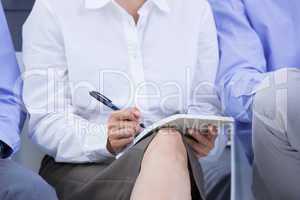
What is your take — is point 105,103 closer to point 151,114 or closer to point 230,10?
point 151,114

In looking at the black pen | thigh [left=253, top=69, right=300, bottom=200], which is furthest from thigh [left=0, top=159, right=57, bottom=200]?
thigh [left=253, top=69, right=300, bottom=200]

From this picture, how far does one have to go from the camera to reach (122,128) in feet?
3.48

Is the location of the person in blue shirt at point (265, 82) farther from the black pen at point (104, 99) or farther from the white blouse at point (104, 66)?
the black pen at point (104, 99)

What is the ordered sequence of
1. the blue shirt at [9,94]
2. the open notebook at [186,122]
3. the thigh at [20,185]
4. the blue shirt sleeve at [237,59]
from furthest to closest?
the blue shirt sleeve at [237,59], the blue shirt at [9,94], the open notebook at [186,122], the thigh at [20,185]

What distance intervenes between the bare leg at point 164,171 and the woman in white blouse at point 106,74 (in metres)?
0.08

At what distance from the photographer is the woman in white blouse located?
109 centimetres

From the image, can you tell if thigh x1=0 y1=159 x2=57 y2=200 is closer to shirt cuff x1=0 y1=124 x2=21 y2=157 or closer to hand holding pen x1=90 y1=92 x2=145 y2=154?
shirt cuff x1=0 y1=124 x2=21 y2=157

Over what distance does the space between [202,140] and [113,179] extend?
0.19m

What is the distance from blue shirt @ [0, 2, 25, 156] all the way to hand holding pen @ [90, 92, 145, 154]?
18 centimetres

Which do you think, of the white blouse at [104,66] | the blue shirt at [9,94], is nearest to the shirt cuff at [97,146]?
the white blouse at [104,66]

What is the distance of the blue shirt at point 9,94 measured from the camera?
1.04 metres

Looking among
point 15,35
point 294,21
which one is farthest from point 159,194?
point 15,35

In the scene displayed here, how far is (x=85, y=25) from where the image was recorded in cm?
117

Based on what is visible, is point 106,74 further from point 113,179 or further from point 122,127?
point 113,179
